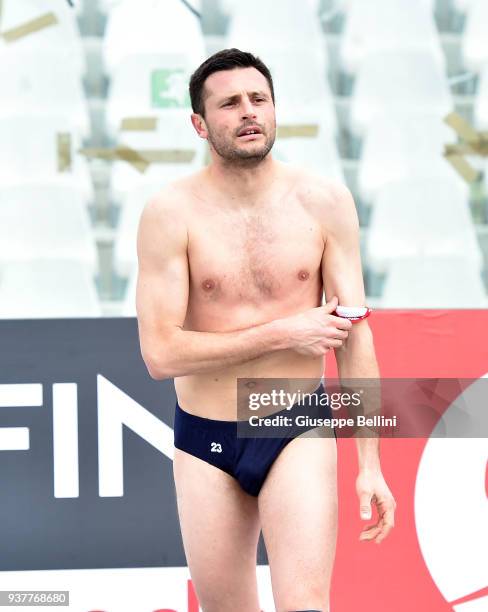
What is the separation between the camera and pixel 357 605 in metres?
3.54

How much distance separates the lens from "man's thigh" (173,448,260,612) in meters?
2.67

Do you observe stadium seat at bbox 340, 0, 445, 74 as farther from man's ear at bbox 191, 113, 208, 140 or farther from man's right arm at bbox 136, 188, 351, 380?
man's right arm at bbox 136, 188, 351, 380

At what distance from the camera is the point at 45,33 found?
431cm

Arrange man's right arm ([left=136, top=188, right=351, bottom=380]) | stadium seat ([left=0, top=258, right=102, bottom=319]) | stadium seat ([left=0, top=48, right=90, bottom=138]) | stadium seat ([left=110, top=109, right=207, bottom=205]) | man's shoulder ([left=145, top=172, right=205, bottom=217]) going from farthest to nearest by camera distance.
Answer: stadium seat ([left=0, top=48, right=90, bottom=138]), stadium seat ([left=110, top=109, right=207, bottom=205]), stadium seat ([left=0, top=258, right=102, bottom=319]), man's shoulder ([left=145, top=172, right=205, bottom=217]), man's right arm ([left=136, top=188, right=351, bottom=380])

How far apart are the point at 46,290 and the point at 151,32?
1.23m

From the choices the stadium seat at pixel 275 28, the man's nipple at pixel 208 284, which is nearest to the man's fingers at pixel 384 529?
the man's nipple at pixel 208 284

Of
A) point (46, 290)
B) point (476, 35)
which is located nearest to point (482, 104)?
point (476, 35)

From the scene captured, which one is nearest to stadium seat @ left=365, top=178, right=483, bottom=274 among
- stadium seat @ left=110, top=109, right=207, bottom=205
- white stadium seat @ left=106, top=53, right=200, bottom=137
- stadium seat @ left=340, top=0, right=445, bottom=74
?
stadium seat @ left=340, top=0, right=445, bottom=74

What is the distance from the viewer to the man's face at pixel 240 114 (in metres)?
2.60

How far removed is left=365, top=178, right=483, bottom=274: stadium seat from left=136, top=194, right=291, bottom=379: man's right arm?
5.43 ft

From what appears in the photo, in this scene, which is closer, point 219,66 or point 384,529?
point 384,529

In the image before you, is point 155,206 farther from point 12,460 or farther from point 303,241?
point 12,460

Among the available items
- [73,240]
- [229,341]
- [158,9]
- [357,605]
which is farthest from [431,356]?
[158,9]

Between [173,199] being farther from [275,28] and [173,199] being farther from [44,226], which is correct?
[275,28]
